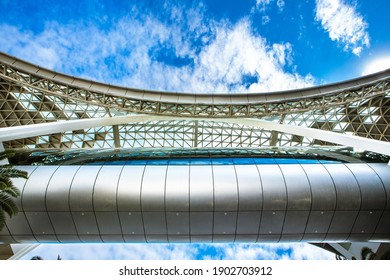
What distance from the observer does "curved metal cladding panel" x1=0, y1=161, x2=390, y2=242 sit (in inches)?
434

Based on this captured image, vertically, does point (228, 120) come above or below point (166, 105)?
below

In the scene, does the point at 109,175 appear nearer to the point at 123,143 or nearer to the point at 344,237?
the point at 344,237

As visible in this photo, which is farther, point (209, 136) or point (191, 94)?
point (209, 136)

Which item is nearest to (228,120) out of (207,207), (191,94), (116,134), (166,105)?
(191,94)

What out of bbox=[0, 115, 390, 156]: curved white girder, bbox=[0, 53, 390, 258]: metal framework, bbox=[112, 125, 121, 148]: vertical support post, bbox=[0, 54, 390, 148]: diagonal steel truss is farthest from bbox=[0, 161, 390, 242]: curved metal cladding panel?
bbox=[112, 125, 121, 148]: vertical support post

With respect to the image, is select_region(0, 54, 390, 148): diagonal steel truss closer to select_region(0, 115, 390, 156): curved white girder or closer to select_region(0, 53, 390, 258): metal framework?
select_region(0, 53, 390, 258): metal framework

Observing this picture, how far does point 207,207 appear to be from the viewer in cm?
1098

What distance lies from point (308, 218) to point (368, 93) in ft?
43.6

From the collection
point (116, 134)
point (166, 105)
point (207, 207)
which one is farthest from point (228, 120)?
point (116, 134)

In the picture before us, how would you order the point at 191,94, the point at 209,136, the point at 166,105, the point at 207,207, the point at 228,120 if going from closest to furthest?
the point at 207,207
the point at 166,105
the point at 228,120
the point at 191,94
the point at 209,136

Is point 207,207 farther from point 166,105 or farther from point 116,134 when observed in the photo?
point 116,134

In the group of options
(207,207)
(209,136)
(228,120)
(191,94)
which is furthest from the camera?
(209,136)

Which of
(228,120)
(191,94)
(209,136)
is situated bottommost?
(228,120)

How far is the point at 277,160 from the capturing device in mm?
12945
